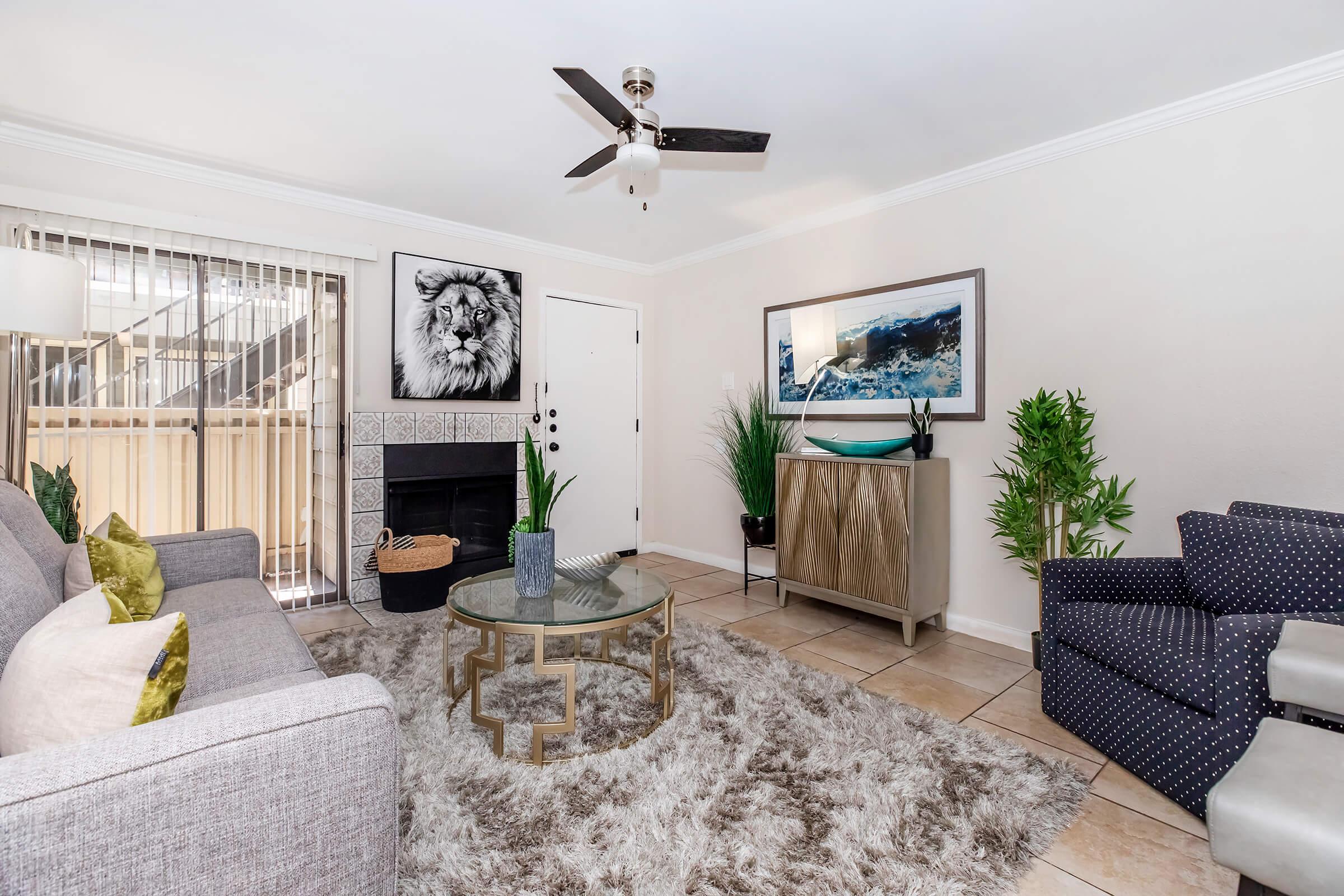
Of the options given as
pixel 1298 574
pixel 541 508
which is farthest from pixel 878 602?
pixel 541 508

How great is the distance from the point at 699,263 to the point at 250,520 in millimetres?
3422

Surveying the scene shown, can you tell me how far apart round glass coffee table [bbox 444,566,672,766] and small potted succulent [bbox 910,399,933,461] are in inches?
62.5

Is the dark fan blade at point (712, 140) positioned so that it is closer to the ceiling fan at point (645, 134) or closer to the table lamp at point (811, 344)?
the ceiling fan at point (645, 134)

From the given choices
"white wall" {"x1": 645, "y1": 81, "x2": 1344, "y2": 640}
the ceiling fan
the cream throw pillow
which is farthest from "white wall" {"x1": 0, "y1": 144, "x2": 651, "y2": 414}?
"white wall" {"x1": 645, "y1": 81, "x2": 1344, "y2": 640}

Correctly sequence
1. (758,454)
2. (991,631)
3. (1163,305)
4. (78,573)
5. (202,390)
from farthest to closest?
1. (758,454)
2. (202,390)
3. (991,631)
4. (1163,305)
5. (78,573)

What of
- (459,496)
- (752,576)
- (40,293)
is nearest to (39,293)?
(40,293)

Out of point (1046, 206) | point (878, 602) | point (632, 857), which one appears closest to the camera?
point (632, 857)

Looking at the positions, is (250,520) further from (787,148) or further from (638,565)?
(787,148)

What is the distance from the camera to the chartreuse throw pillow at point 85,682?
908mm

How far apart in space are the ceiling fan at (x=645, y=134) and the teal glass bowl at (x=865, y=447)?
168cm

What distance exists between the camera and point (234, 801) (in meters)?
0.85

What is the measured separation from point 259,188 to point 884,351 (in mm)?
3586

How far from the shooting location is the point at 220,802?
0.84 metres

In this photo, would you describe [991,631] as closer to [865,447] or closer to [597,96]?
[865,447]
